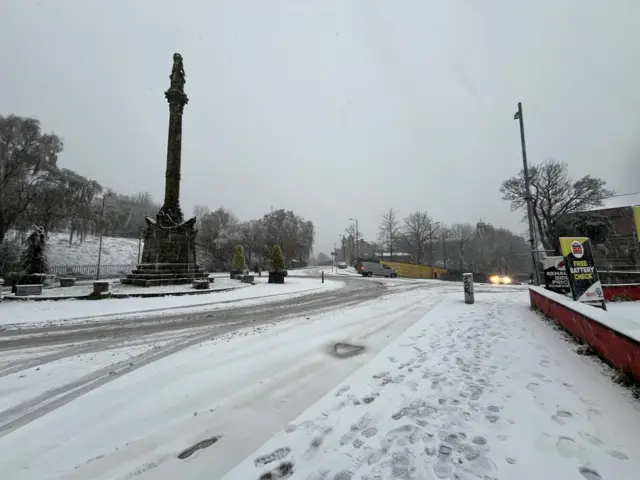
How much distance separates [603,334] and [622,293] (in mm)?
11781

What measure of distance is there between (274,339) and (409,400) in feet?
11.6

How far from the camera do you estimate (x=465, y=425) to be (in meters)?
2.89

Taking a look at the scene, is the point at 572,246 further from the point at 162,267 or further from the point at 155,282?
the point at 162,267

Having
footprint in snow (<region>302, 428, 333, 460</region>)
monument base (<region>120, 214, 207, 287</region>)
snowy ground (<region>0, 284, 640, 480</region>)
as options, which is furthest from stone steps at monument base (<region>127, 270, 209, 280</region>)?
footprint in snow (<region>302, 428, 333, 460</region>)

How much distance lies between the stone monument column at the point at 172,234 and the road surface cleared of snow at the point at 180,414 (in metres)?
13.3

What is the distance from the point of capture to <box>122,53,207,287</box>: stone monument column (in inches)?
674

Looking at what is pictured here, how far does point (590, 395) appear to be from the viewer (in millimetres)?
3469

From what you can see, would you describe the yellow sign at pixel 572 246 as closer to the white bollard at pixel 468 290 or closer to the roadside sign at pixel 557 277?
the roadside sign at pixel 557 277

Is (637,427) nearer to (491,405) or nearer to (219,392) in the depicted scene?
(491,405)

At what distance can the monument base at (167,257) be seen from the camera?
1688 cm

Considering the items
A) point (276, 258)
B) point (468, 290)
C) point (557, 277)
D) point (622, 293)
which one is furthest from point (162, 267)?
point (622, 293)

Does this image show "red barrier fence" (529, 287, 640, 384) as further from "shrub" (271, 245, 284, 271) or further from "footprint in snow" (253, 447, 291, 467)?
"shrub" (271, 245, 284, 271)

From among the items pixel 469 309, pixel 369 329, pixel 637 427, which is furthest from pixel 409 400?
pixel 469 309

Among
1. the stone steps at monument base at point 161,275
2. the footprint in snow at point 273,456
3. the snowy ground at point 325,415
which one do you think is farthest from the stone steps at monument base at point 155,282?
the footprint in snow at point 273,456
